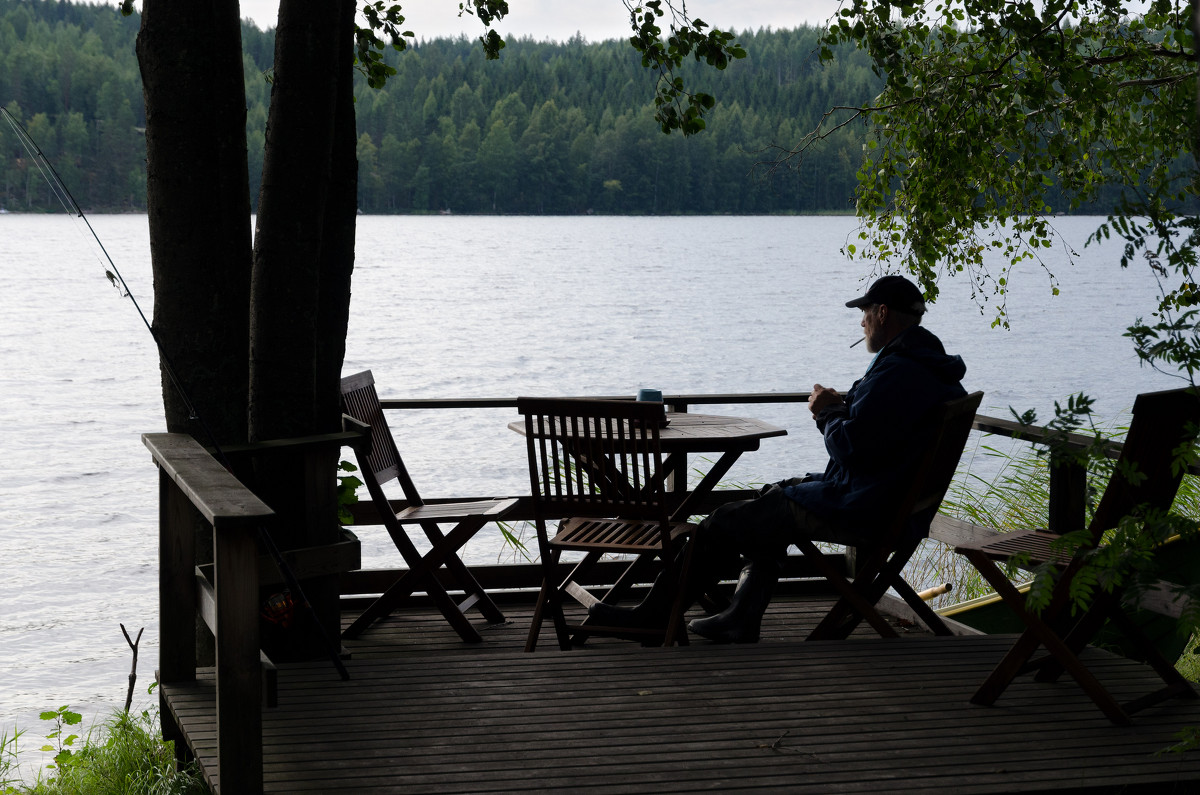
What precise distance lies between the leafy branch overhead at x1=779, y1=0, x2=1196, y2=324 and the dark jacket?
1.88m

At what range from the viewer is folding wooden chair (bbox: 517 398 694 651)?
436cm

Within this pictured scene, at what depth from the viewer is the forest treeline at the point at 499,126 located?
53750 mm

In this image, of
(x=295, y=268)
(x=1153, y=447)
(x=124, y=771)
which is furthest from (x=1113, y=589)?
(x=124, y=771)

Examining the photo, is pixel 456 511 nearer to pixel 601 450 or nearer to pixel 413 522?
pixel 413 522

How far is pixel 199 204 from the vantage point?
4250 millimetres

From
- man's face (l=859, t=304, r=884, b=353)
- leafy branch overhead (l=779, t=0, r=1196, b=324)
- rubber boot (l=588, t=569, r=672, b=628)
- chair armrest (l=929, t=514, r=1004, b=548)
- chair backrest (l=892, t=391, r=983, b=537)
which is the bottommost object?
rubber boot (l=588, t=569, r=672, b=628)

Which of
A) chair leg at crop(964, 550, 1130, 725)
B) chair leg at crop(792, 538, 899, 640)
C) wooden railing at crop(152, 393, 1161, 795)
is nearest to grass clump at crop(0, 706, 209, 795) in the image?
wooden railing at crop(152, 393, 1161, 795)

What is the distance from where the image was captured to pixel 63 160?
51.5 m

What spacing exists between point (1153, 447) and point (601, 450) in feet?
6.16

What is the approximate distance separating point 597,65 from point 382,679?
69354 mm

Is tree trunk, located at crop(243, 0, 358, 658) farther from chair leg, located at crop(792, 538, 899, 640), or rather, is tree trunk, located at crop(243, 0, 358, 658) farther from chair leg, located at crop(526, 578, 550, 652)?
chair leg, located at crop(792, 538, 899, 640)

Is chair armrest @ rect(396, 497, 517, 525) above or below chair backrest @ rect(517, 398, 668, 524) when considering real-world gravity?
below

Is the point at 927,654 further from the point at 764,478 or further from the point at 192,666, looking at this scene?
the point at 764,478

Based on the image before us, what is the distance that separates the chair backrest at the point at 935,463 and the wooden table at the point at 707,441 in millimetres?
568
